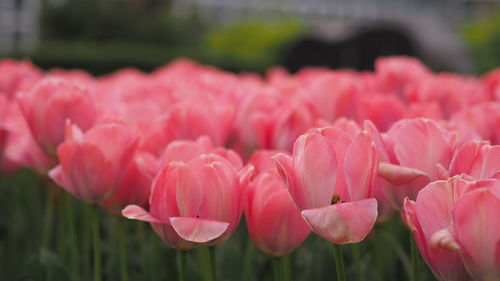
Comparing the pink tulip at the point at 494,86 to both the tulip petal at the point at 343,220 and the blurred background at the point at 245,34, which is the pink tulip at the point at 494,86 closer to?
the tulip petal at the point at 343,220

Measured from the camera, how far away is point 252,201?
0.85 meters

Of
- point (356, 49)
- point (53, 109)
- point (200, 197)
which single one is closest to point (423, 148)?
point (200, 197)

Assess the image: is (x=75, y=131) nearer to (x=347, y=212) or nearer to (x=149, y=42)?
(x=347, y=212)

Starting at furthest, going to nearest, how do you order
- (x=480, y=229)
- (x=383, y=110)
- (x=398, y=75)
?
(x=398, y=75) < (x=383, y=110) < (x=480, y=229)

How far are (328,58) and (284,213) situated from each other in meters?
7.35

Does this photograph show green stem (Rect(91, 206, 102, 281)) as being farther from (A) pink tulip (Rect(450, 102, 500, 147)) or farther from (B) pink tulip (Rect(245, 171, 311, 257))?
(A) pink tulip (Rect(450, 102, 500, 147))

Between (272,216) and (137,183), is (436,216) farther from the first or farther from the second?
(137,183)

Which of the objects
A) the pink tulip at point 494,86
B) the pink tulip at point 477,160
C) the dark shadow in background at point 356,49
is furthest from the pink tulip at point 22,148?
the dark shadow in background at point 356,49

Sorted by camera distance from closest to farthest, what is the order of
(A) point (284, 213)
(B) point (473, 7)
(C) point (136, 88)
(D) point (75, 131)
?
(A) point (284, 213) → (D) point (75, 131) → (C) point (136, 88) → (B) point (473, 7)

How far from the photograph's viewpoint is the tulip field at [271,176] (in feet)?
2.28

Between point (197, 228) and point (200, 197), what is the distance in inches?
1.7

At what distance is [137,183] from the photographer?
0.99 metres

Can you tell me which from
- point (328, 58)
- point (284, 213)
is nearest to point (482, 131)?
point (284, 213)

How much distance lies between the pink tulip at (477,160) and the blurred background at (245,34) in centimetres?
690
